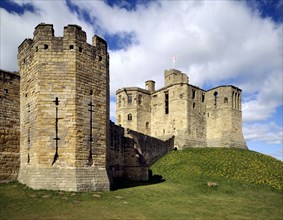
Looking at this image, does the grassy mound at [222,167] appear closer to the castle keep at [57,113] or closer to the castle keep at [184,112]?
the castle keep at [184,112]

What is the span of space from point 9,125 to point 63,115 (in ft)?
14.3

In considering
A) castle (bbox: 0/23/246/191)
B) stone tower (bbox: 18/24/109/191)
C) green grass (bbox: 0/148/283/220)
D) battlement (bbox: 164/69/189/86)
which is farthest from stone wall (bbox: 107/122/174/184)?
battlement (bbox: 164/69/189/86)

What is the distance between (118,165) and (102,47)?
1032cm

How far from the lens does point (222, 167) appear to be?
2794cm

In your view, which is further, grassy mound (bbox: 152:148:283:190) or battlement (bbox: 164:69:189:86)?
battlement (bbox: 164:69:189:86)

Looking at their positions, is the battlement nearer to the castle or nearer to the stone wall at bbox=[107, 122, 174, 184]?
the stone wall at bbox=[107, 122, 174, 184]

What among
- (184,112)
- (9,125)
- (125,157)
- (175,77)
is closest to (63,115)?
(9,125)

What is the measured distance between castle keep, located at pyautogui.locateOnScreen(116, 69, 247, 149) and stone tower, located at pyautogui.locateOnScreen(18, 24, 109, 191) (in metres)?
25.5

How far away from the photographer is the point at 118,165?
75.5 feet

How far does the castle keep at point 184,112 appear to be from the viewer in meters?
41.3

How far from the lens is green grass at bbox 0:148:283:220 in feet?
37.1

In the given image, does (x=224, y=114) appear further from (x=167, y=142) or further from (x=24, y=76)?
(x=24, y=76)

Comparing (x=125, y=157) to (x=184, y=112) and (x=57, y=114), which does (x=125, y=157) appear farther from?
(x=184, y=112)

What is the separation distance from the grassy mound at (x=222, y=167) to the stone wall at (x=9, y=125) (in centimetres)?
1339
